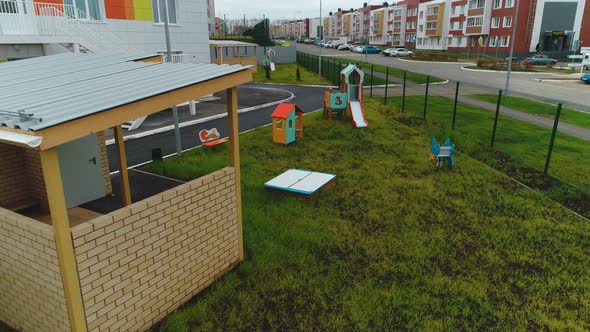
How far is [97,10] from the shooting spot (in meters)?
19.8

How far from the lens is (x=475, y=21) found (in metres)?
67.9

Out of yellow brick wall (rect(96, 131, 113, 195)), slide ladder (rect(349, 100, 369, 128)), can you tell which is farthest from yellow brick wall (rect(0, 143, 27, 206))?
slide ladder (rect(349, 100, 369, 128))

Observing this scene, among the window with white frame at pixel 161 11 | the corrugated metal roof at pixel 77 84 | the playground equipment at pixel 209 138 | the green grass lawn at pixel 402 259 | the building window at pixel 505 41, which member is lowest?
the green grass lawn at pixel 402 259

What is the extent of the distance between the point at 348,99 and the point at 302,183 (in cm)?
926

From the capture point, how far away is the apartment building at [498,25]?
60312 mm

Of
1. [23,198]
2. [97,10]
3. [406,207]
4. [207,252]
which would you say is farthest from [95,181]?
[97,10]

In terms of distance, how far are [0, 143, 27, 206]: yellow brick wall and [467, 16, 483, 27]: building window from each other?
72.5m

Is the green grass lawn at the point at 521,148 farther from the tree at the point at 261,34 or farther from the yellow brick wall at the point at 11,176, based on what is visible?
the tree at the point at 261,34

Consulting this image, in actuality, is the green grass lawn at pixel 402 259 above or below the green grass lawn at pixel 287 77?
below

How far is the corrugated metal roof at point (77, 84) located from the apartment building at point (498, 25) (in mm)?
55911

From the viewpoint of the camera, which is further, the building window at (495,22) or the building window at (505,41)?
the building window at (495,22)

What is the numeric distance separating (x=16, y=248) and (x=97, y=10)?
18690 millimetres

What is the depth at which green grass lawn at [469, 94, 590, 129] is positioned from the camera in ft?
62.1

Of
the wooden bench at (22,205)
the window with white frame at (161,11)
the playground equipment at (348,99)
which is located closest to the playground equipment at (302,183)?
the wooden bench at (22,205)
